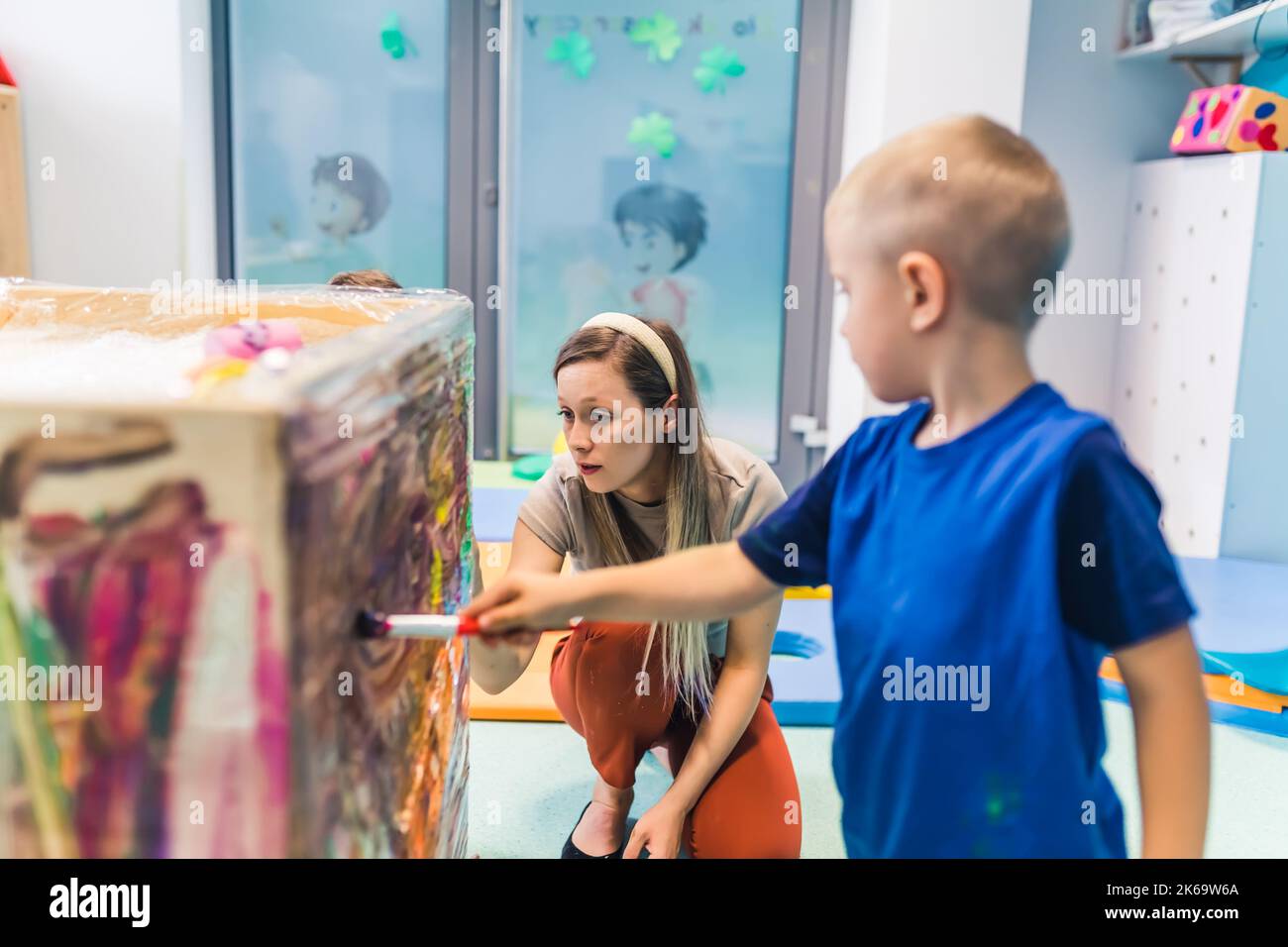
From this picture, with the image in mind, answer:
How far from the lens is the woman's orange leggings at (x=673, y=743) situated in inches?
54.2

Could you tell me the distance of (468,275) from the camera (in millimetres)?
3412

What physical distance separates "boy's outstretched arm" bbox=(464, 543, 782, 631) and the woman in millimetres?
398

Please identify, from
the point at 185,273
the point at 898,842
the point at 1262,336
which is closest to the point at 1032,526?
the point at 898,842

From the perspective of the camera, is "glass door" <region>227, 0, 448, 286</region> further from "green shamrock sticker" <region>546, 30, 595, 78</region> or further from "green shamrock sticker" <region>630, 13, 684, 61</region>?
"green shamrock sticker" <region>630, 13, 684, 61</region>

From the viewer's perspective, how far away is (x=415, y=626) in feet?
2.21

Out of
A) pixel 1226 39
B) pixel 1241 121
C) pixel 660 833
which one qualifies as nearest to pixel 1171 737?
pixel 660 833

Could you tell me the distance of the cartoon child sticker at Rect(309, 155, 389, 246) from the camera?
11.0ft

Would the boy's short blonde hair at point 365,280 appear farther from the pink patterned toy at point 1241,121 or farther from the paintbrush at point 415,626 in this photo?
the pink patterned toy at point 1241,121

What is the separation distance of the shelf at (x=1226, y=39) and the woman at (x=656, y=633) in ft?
6.62

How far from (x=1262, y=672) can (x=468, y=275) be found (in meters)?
2.35

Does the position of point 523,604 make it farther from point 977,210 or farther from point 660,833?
point 660,833

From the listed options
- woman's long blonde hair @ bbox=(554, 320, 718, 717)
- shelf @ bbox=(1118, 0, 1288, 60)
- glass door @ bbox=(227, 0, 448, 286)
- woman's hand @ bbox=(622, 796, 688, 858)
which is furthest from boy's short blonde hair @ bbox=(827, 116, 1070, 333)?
glass door @ bbox=(227, 0, 448, 286)

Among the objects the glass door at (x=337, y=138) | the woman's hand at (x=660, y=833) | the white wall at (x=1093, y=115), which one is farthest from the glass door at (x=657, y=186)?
the woman's hand at (x=660, y=833)
